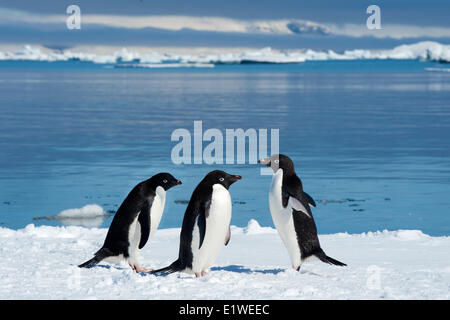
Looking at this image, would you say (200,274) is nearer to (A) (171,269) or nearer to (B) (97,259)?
(A) (171,269)

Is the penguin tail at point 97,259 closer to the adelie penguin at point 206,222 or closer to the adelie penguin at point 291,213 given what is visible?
the adelie penguin at point 206,222

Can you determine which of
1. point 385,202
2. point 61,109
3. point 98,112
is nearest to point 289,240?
point 385,202

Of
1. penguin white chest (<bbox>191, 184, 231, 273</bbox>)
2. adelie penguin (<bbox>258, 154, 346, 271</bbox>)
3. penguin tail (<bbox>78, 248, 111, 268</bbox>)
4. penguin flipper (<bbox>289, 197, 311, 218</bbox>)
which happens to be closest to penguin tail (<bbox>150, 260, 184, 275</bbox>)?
penguin white chest (<bbox>191, 184, 231, 273</bbox>)

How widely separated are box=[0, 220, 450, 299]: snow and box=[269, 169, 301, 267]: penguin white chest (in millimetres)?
239

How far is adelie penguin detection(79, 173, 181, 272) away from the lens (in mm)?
7277

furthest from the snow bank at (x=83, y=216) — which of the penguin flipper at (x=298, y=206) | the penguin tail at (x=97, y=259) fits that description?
the penguin flipper at (x=298, y=206)

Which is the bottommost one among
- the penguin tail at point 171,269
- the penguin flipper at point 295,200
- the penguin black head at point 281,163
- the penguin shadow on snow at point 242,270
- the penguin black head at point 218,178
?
the penguin shadow on snow at point 242,270

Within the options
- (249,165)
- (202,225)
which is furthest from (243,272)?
(249,165)

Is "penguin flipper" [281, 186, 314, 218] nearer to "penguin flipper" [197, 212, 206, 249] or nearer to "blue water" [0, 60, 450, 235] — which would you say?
"penguin flipper" [197, 212, 206, 249]

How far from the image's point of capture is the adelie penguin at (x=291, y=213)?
23.7 ft

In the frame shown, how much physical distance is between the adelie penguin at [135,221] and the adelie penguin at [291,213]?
941 millimetres

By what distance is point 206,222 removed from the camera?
688 centimetres

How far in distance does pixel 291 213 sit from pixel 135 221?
1.47 metres
